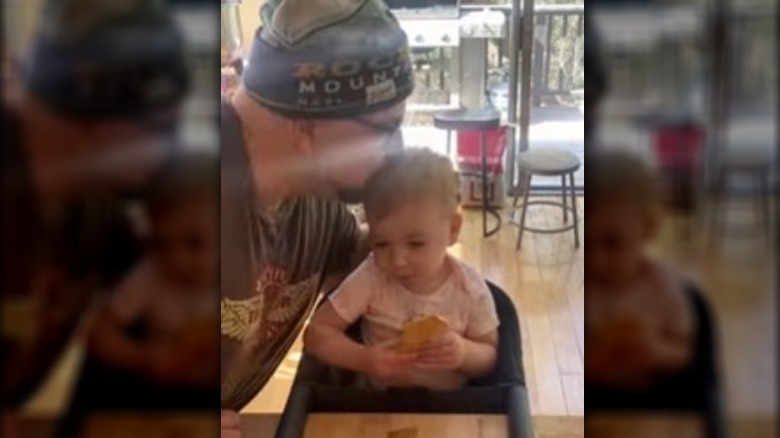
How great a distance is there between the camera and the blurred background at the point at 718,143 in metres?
0.34

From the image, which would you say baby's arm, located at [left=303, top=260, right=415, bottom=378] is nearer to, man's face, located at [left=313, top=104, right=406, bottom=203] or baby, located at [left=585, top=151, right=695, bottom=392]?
man's face, located at [left=313, top=104, right=406, bottom=203]

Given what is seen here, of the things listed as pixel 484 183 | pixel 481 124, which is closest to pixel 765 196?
pixel 484 183

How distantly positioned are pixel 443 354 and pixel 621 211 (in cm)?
91

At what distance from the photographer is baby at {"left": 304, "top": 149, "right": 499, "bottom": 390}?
1.22m

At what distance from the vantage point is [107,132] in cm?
37

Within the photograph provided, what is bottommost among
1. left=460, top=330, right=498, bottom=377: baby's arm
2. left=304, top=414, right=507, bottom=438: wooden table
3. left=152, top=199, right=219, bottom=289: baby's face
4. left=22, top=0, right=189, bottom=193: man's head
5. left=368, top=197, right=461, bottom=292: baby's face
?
left=304, top=414, right=507, bottom=438: wooden table

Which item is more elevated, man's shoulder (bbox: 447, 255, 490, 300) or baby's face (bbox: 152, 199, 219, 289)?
baby's face (bbox: 152, 199, 219, 289)

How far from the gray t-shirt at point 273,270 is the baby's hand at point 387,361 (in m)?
0.11

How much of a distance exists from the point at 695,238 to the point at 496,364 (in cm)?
97

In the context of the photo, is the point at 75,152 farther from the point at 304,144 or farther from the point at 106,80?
the point at 304,144

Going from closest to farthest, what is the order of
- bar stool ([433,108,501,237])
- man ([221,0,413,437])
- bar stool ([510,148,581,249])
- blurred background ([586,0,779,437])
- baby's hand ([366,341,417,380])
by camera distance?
blurred background ([586,0,779,437]) → man ([221,0,413,437]) → baby's hand ([366,341,417,380]) → bar stool ([433,108,501,237]) → bar stool ([510,148,581,249])

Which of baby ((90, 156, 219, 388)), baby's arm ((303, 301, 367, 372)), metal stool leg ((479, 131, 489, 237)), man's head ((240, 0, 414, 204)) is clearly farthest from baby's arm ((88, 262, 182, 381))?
metal stool leg ((479, 131, 489, 237))

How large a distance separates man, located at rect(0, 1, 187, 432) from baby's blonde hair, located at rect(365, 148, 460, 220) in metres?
0.83

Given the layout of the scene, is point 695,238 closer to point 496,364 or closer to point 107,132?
point 107,132
